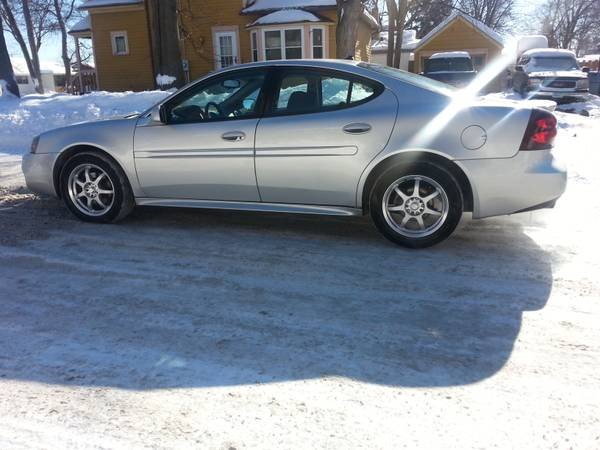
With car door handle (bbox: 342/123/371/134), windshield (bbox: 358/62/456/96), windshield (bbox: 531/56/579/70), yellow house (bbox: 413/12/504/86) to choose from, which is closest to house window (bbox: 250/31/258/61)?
windshield (bbox: 531/56/579/70)

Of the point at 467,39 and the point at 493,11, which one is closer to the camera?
the point at 467,39

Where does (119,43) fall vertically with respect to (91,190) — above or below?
above

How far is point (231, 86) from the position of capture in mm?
4820

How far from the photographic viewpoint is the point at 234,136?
4605 millimetres

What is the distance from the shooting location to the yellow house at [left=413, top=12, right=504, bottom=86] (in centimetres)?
3400

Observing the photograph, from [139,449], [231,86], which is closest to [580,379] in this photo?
[139,449]

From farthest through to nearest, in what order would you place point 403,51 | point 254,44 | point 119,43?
point 403,51, point 119,43, point 254,44

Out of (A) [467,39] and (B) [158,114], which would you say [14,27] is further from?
(B) [158,114]

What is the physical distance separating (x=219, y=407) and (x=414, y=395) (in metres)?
0.93

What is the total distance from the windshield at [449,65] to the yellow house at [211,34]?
3.87 m

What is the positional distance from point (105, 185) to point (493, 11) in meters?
62.4

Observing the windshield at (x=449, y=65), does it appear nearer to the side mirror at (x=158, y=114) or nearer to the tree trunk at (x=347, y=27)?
the tree trunk at (x=347, y=27)

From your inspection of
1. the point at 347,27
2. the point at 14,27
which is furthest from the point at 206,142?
the point at 14,27

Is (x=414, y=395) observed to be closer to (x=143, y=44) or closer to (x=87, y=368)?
(x=87, y=368)
